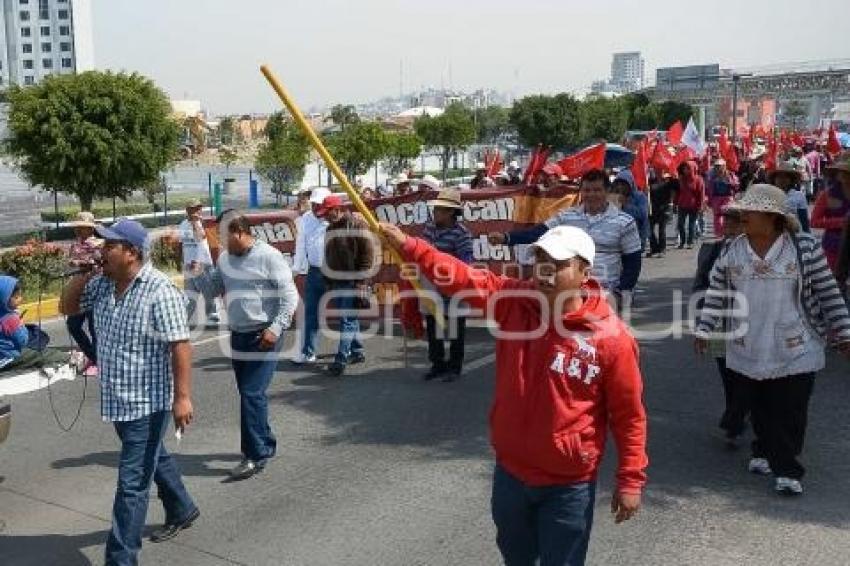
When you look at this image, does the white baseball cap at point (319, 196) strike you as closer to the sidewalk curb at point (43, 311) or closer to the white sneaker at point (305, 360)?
the white sneaker at point (305, 360)

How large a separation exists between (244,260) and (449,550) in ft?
7.52

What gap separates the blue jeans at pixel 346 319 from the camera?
8.11 meters

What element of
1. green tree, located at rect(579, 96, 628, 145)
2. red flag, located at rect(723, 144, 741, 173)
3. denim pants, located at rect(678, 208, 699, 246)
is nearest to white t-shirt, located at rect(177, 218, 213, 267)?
denim pants, located at rect(678, 208, 699, 246)

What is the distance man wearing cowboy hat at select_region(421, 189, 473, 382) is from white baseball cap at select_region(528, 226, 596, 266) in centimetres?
428

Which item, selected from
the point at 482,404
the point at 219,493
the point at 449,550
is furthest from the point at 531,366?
the point at 482,404

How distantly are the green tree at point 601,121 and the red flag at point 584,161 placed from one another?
49189mm

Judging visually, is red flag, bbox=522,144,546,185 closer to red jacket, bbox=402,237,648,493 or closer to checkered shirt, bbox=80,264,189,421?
checkered shirt, bbox=80,264,189,421

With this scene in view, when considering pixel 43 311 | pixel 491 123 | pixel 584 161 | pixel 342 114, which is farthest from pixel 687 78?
pixel 43 311

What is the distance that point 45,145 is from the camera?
2270 cm

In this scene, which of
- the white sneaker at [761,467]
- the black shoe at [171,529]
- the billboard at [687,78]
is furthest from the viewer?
the billboard at [687,78]

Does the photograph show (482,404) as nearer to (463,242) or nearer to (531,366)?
(463,242)

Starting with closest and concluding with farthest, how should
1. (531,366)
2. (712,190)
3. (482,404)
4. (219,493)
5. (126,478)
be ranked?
(531,366)
(126,478)
(219,493)
(482,404)
(712,190)

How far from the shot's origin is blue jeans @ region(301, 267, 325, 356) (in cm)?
837

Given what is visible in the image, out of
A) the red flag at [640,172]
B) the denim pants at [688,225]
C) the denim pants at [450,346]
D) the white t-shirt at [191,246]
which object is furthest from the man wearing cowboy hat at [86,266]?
the denim pants at [688,225]
